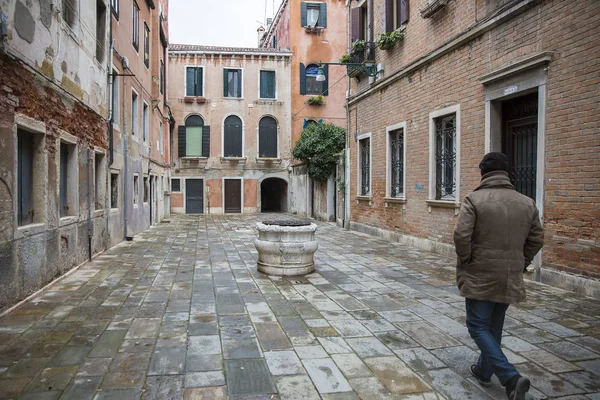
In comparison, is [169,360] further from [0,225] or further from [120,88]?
[120,88]

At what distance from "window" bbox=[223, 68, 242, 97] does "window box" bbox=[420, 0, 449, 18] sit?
1690 cm

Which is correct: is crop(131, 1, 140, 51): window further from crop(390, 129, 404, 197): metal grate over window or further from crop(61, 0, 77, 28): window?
crop(390, 129, 404, 197): metal grate over window

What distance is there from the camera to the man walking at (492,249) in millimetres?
3096

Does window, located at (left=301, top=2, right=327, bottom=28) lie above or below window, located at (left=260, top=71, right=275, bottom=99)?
above

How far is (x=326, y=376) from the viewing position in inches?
133

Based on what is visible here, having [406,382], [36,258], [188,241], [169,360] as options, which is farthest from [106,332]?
[188,241]

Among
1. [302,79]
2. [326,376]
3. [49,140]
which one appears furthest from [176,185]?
[326,376]

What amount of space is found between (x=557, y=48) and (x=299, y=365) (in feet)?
18.7

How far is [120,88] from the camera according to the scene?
37.8ft

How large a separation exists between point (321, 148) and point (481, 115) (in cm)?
1196

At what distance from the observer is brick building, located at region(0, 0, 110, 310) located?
5168mm

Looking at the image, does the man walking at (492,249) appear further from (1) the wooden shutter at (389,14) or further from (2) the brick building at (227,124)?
(2) the brick building at (227,124)

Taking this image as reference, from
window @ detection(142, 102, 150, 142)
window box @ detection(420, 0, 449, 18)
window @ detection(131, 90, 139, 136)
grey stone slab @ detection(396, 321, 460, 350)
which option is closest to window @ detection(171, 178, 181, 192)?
window @ detection(142, 102, 150, 142)

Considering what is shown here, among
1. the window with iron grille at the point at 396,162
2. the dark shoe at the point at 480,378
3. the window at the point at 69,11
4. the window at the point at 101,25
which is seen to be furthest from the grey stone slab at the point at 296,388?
the window with iron grille at the point at 396,162
